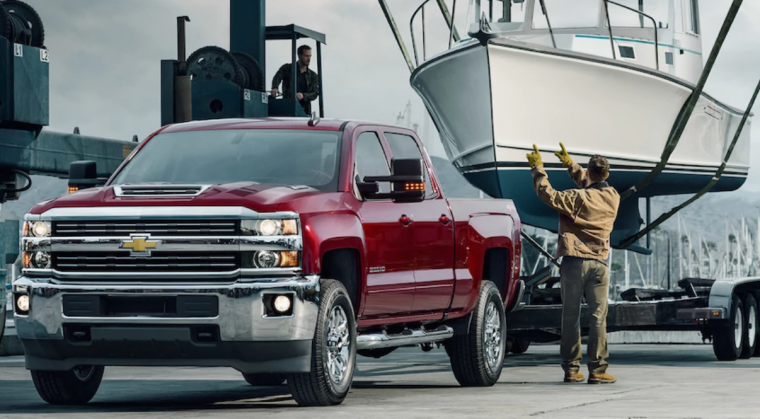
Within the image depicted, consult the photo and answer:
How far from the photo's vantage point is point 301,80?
59.0 feet

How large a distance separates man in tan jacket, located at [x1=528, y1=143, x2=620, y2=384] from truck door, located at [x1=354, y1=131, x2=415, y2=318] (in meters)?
1.71

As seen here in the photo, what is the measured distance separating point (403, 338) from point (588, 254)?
213 centimetres

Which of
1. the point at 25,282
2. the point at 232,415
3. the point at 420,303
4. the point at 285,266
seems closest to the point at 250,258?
the point at 285,266

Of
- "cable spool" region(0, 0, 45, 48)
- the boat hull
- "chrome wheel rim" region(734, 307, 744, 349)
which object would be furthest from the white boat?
"cable spool" region(0, 0, 45, 48)

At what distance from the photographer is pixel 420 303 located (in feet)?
33.0

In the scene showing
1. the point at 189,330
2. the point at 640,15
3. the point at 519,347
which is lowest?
the point at 519,347

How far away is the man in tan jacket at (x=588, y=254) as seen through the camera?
11227 mm

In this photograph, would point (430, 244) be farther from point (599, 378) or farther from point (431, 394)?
point (599, 378)

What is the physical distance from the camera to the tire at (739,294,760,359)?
15797 mm

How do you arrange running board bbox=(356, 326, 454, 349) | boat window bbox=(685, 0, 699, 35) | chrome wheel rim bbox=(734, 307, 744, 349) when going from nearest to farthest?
running board bbox=(356, 326, 454, 349)
chrome wheel rim bbox=(734, 307, 744, 349)
boat window bbox=(685, 0, 699, 35)

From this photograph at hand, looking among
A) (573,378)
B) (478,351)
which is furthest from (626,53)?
(478,351)

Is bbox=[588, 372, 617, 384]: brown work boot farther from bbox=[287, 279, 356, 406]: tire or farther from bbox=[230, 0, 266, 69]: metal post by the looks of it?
bbox=[230, 0, 266, 69]: metal post

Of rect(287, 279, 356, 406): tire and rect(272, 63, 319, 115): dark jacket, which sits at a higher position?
rect(272, 63, 319, 115): dark jacket

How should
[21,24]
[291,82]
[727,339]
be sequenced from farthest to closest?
[291,82] → [727,339] → [21,24]
